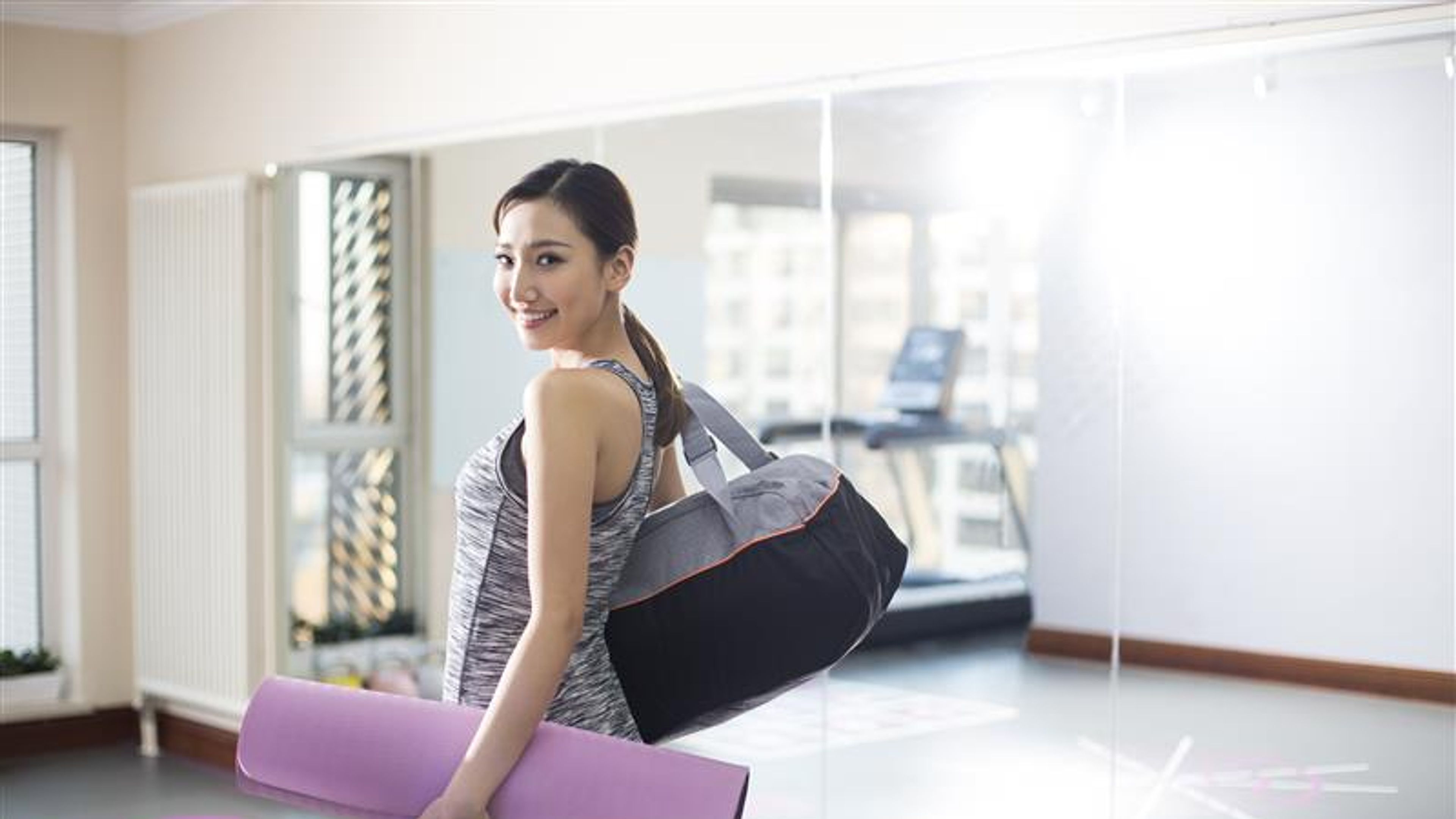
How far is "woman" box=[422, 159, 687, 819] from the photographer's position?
1561 mm

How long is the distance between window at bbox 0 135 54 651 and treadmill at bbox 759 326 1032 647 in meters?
3.43

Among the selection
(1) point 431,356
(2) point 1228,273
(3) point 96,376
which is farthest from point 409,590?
(2) point 1228,273

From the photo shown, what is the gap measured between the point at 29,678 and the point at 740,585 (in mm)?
5021

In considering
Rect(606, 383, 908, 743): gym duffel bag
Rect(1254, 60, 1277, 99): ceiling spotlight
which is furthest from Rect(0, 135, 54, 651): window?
Rect(606, 383, 908, 743): gym duffel bag

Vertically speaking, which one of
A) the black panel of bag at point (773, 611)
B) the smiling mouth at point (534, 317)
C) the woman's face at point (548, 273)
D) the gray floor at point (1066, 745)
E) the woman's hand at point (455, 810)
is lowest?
the gray floor at point (1066, 745)

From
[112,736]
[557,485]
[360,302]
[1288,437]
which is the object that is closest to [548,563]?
[557,485]

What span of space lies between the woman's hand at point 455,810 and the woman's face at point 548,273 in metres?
0.43

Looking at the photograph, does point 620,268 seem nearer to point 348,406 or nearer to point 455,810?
point 455,810

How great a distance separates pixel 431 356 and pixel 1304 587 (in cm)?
288

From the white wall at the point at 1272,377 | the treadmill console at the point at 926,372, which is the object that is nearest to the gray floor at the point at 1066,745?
the white wall at the point at 1272,377

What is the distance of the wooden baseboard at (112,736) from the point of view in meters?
5.83

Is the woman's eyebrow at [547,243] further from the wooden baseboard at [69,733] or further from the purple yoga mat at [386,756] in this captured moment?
the wooden baseboard at [69,733]

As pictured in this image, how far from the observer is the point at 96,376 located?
6102 mm

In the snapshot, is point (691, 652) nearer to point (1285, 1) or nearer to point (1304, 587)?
point (1304, 587)
